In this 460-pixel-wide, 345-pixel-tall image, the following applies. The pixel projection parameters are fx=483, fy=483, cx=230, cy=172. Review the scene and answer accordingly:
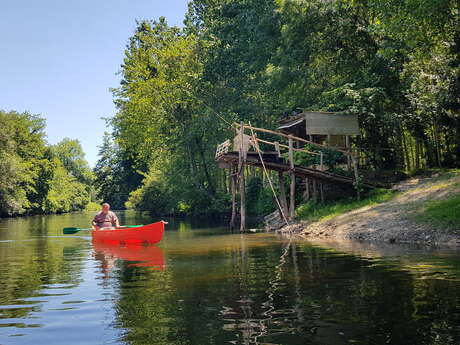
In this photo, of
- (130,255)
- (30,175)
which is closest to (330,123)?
(130,255)

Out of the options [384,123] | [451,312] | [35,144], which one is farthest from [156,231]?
[35,144]

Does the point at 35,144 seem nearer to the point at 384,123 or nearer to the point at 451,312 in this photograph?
the point at 384,123

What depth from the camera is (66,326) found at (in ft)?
20.2

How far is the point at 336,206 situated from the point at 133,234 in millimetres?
9939

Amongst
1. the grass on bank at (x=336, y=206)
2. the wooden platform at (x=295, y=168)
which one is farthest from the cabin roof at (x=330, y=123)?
the grass on bank at (x=336, y=206)

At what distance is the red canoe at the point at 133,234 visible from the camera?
679 inches

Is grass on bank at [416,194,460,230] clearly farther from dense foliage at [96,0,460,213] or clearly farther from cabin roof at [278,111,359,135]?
cabin roof at [278,111,359,135]

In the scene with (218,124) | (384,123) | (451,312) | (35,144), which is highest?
(35,144)

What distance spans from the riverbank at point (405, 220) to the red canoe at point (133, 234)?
6.18 metres

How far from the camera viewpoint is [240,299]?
7414mm

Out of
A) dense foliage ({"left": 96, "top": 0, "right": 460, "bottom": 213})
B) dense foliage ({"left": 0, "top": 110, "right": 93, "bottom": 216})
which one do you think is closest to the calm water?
dense foliage ({"left": 96, "top": 0, "right": 460, "bottom": 213})

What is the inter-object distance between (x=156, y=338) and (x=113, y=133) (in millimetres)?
48541

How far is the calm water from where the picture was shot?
18.1 feet

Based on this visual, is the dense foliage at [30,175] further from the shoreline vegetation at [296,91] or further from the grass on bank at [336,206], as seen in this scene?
the grass on bank at [336,206]
